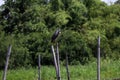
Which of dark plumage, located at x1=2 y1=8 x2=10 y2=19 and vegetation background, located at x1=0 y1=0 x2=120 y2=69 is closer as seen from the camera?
vegetation background, located at x1=0 y1=0 x2=120 y2=69

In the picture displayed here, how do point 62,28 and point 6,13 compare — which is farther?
point 6,13

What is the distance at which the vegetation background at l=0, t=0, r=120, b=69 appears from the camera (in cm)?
1605

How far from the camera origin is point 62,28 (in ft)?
57.1

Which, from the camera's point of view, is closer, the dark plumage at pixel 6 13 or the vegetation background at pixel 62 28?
the vegetation background at pixel 62 28

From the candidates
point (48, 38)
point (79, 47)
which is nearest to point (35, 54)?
point (48, 38)

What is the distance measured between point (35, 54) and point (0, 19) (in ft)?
12.7

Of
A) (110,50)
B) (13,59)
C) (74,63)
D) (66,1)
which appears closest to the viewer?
(13,59)

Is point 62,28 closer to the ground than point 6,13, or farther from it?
closer to the ground

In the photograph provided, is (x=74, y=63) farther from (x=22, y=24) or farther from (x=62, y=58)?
(x=22, y=24)

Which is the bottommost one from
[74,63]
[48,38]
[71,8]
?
[74,63]

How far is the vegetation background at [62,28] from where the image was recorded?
16.0 m

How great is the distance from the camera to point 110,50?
16.9 m

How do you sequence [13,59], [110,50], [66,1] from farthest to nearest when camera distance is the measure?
[66,1] < [110,50] < [13,59]

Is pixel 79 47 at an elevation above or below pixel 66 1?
below
